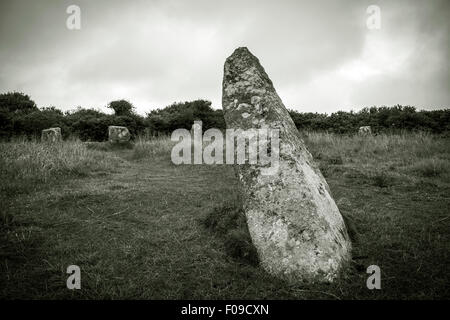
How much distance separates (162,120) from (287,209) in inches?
711

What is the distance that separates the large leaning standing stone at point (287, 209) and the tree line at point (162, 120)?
1360cm

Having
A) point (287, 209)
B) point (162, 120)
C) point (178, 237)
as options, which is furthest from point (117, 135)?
point (287, 209)

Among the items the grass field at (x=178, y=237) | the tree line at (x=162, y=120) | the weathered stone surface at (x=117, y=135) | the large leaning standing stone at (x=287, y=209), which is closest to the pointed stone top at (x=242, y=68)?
the large leaning standing stone at (x=287, y=209)

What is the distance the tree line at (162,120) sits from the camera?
1589 centimetres

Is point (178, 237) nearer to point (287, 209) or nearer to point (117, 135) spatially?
point (287, 209)

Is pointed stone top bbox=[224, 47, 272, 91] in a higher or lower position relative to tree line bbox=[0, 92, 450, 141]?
lower

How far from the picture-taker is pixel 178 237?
132 inches

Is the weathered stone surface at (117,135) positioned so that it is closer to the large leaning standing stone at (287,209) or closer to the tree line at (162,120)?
the tree line at (162,120)

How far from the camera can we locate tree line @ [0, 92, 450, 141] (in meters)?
15.9

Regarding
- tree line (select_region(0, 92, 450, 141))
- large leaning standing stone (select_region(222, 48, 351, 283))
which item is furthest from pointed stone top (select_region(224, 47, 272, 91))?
tree line (select_region(0, 92, 450, 141))

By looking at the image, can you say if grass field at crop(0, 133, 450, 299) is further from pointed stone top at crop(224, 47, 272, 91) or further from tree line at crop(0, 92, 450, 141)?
tree line at crop(0, 92, 450, 141)

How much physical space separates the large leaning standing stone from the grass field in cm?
15
